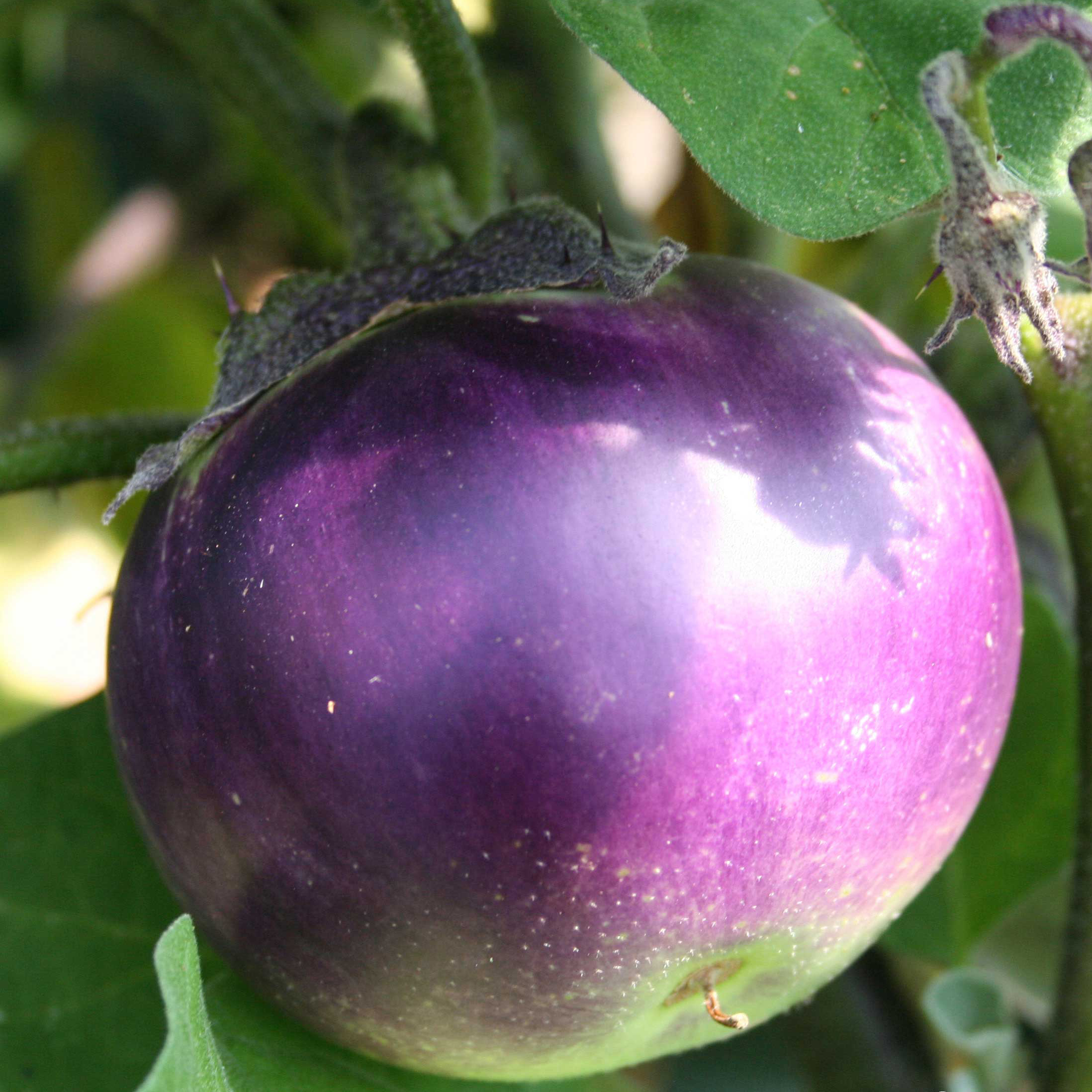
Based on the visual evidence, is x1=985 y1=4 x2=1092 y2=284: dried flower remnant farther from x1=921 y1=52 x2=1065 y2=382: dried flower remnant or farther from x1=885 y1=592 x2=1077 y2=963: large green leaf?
x1=885 y1=592 x2=1077 y2=963: large green leaf

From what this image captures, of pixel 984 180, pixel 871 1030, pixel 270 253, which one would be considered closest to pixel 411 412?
pixel 984 180

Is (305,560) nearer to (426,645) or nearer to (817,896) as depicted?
(426,645)

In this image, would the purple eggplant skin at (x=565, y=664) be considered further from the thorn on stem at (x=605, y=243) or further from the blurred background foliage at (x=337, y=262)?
the blurred background foliage at (x=337, y=262)

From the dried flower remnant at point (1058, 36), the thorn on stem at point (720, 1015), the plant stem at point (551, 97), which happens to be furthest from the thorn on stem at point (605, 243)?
the plant stem at point (551, 97)

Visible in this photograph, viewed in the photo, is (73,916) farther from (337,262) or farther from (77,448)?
(337,262)

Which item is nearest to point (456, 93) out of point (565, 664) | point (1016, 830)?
point (565, 664)

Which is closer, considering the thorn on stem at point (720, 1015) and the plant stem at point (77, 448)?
the thorn on stem at point (720, 1015)
